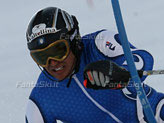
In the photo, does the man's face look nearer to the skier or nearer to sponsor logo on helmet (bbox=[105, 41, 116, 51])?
the skier

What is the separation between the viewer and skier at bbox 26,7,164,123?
7.12ft

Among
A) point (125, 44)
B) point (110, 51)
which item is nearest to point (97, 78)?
point (125, 44)

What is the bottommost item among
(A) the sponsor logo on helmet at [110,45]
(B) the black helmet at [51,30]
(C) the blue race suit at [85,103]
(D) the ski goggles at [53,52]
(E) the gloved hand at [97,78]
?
(C) the blue race suit at [85,103]

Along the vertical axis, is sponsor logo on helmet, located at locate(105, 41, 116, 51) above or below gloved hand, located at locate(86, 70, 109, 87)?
above

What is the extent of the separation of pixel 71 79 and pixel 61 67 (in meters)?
0.17

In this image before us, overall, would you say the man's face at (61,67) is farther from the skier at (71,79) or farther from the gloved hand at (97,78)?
the gloved hand at (97,78)

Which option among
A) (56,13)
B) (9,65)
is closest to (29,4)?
(9,65)

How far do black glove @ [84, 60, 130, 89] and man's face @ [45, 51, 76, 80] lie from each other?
1.21ft

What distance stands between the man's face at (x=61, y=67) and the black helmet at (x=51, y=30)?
0.18ft

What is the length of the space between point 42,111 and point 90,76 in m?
0.65

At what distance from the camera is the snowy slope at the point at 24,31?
4.09 meters

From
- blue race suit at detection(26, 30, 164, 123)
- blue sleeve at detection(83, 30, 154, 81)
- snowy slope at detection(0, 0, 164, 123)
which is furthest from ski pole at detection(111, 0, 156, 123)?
snowy slope at detection(0, 0, 164, 123)

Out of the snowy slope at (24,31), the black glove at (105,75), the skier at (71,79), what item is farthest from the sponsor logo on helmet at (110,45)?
the snowy slope at (24,31)

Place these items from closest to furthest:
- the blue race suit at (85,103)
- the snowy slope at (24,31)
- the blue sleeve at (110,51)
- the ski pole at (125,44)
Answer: the ski pole at (125,44)
the blue sleeve at (110,51)
the blue race suit at (85,103)
the snowy slope at (24,31)
